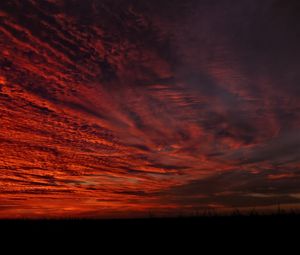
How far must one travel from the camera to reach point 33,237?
8891 mm

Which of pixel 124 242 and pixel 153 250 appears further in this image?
pixel 124 242

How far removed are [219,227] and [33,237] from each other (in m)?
5.83

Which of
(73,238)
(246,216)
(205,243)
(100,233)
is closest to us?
(205,243)

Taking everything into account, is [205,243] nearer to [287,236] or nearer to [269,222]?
[287,236]

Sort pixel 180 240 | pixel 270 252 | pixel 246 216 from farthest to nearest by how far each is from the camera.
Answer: pixel 246 216
pixel 180 240
pixel 270 252

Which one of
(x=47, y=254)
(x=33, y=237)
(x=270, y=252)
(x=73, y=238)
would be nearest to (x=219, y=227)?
(x=270, y=252)

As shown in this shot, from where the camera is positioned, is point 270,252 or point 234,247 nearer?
point 270,252

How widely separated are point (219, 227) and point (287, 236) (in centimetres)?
224

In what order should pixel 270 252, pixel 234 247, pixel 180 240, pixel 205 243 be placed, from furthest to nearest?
pixel 180 240 → pixel 205 243 → pixel 234 247 → pixel 270 252

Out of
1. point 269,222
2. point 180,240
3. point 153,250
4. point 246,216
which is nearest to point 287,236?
point 269,222

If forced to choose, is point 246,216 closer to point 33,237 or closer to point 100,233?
point 100,233

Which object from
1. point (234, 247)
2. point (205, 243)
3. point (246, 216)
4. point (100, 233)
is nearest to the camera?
point (234, 247)

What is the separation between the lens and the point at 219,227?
29.3 feet

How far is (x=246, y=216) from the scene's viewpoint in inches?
440
